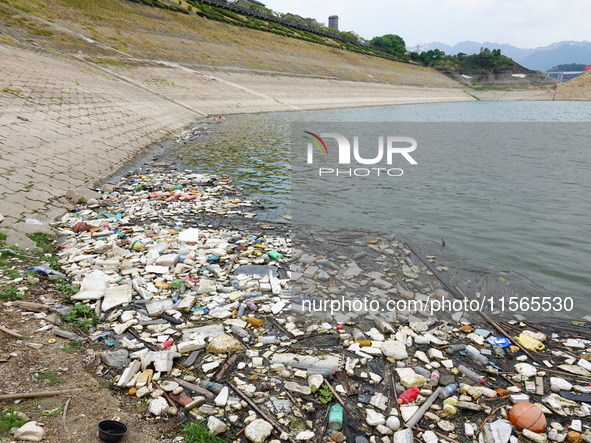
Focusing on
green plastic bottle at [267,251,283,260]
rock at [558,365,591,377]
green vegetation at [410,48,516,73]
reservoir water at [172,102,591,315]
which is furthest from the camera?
green vegetation at [410,48,516,73]

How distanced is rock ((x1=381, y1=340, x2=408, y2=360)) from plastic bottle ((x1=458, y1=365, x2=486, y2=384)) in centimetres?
65

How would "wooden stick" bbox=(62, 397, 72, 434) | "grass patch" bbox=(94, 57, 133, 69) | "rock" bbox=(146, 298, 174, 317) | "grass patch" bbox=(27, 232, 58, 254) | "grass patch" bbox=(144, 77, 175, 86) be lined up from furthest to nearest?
"grass patch" bbox=(144, 77, 175, 86), "grass patch" bbox=(94, 57, 133, 69), "grass patch" bbox=(27, 232, 58, 254), "rock" bbox=(146, 298, 174, 317), "wooden stick" bbox=(62, 397, 72, 434)

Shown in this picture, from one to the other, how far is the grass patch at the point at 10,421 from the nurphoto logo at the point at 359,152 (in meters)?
13.2

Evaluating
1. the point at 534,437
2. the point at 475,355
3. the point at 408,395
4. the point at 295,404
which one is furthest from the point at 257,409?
the point at 475,355

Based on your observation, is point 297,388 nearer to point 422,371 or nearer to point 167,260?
point 422,371

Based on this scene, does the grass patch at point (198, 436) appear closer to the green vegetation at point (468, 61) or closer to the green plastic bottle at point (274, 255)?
the green plastic bottle at point (274, 255)

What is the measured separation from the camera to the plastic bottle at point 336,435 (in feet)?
12.1

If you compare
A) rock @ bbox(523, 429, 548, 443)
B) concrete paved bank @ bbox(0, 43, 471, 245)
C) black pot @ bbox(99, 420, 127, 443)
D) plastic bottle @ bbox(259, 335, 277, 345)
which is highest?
concrete paved bank @ bbox(0, 43, 471, 245)

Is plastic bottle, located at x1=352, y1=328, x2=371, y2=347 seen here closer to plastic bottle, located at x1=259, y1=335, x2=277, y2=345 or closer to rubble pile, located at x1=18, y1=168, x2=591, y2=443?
rubble pile, located at x1=18, y1=168, x2=591, y2=443

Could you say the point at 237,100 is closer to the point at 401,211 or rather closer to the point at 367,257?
the point at 401,211

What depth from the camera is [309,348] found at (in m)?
5.02

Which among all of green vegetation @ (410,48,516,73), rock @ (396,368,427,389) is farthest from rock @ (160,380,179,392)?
green vegetation @ (410,48,516,73)

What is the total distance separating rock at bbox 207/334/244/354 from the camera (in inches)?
192

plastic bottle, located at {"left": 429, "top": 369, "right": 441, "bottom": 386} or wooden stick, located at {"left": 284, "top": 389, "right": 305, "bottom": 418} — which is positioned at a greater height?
plastic bottle, located at {"left": 429, "top": 369, "right": 441, "bottom": 386}
